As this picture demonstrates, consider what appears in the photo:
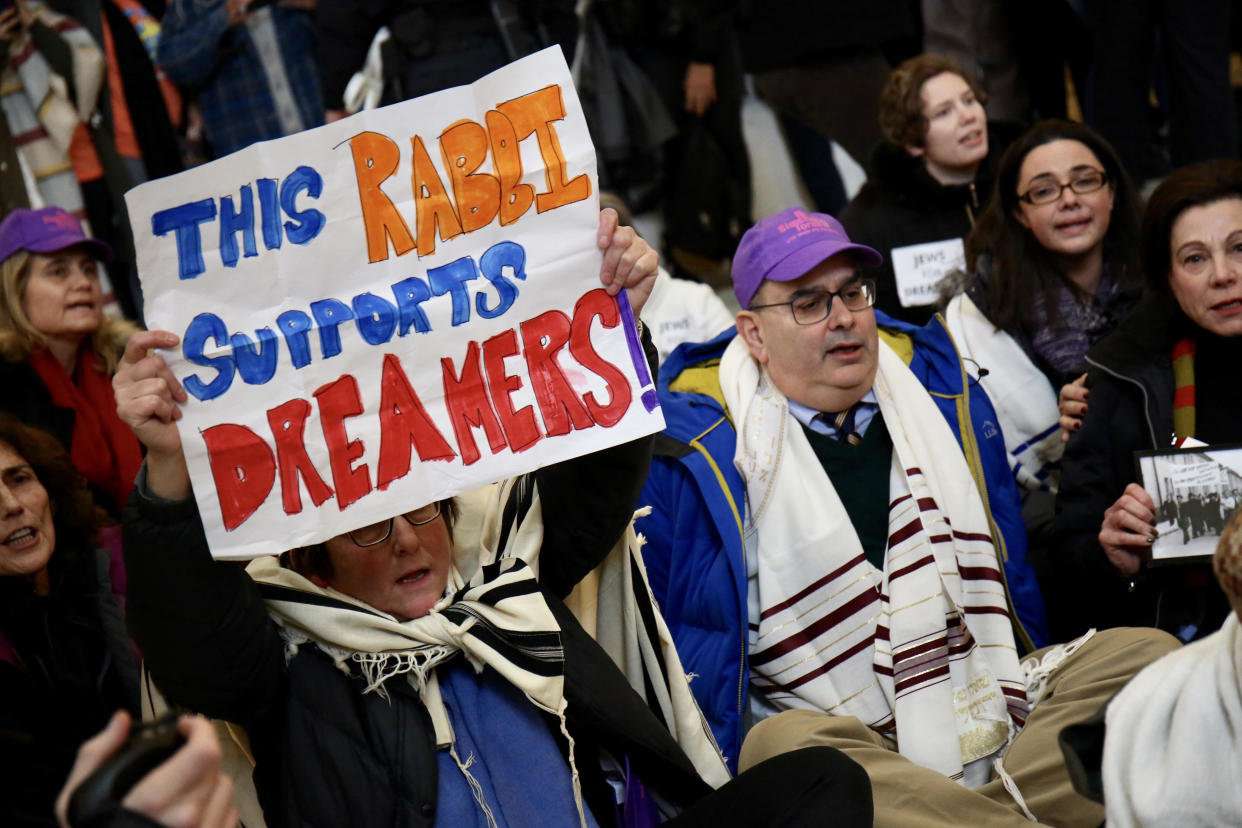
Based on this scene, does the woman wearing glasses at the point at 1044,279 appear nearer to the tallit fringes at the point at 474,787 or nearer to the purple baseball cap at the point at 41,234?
the tallit fringes at the point at 474,787

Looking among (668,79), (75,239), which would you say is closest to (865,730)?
(75,239)

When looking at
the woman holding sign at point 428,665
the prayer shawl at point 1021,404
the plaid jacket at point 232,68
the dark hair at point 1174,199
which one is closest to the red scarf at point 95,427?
the woman holding sign at point 428,665

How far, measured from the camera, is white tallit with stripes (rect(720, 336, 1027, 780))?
8.82ft

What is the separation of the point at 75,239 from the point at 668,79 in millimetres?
2535

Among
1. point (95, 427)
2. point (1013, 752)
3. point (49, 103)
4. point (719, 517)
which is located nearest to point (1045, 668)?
point (1013, 752)

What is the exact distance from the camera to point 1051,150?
3590 millimetres

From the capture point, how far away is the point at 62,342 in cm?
386

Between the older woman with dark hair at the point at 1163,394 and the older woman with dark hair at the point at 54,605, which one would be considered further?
the older woman with dark hair at the point at 1163,394

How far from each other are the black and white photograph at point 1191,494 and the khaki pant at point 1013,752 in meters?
0.20

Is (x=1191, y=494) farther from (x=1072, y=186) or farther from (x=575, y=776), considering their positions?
(x=575, y=776)

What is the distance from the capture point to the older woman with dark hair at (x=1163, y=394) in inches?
109

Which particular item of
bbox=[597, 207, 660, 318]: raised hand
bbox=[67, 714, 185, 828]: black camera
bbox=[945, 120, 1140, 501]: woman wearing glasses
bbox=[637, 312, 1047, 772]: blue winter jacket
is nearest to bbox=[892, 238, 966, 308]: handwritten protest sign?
bbox=[945, 120, 1140, 501]: woman wearing glasses

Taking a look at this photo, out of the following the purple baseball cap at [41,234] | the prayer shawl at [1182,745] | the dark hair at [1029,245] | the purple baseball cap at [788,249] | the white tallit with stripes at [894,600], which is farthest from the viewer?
the purple baseball cap at [41,234]

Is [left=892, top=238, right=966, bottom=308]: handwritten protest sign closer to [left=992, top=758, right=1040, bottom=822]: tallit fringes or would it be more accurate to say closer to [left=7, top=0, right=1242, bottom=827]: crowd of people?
[left=7, top=0, right=1242, bottom=827]: crowd of people
